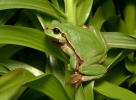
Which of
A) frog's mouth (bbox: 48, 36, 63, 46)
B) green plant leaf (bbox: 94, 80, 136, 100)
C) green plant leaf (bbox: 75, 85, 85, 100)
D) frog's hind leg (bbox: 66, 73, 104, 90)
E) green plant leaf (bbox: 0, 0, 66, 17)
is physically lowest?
green plant leaf (bbox: 94, 80, 136, 100)

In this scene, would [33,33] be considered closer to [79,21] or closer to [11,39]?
[11,39]

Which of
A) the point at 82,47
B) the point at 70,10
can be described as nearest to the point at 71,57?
the point at 82,47

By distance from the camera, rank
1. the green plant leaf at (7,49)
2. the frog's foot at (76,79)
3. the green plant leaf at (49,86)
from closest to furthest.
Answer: the green plant leaf at (49,86) < the frog's foot at (76,79) < the green plant leaf at (7,49)

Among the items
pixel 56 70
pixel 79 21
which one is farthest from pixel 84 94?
pixel 79 21

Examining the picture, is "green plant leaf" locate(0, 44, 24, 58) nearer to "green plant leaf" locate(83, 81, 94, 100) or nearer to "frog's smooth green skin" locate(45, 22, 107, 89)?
"frog's smooth green skin" locate(45, 22, 107, 89)

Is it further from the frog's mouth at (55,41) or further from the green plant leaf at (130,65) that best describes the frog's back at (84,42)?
the green plant leaf at (130,65)

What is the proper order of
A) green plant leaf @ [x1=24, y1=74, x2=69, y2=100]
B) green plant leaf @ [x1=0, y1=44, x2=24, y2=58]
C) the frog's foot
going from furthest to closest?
green plant leaf @ [x1=0, y1=44, x2=24, y2=58], the frog's foot, green plant leaf @ [x1=24, y1=74, x2=69, y2=100]

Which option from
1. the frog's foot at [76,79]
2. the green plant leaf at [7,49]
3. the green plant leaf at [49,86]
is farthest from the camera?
the green plant leaf at [7,49]

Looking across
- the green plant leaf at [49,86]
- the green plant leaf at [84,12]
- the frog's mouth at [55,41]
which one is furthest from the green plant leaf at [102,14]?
the green plant leaf at [49,86]

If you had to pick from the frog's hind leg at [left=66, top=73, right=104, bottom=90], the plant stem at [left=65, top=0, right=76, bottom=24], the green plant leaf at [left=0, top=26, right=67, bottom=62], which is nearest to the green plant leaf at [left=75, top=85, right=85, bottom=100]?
the frog's hind leg at [left=66, top=73, right=104, bottom=90]
